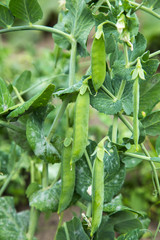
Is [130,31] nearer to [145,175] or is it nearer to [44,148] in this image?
[44,148]

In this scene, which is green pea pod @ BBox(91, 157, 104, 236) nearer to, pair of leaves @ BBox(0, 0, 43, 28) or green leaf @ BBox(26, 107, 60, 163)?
green leaf @ BBox(26, 107, 60, 163)

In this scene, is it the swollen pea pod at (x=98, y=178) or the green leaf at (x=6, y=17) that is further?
the green leaf at (x=6, y=17)

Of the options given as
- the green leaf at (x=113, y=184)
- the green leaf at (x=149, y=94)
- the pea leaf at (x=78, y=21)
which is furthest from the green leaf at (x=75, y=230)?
the pea leaf at (x=78, y=21)

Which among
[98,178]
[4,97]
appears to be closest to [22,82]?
[4,97]

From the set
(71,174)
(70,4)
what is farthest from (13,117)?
(70,4)

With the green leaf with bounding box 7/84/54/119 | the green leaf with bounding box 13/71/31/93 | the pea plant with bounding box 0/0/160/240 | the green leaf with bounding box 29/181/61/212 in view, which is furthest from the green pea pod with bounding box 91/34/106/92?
the green leaf with bounding box 13/71/31/93

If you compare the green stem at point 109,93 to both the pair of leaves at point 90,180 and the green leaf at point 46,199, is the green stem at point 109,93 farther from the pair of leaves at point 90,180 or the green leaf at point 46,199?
the green leaf at point 46,199

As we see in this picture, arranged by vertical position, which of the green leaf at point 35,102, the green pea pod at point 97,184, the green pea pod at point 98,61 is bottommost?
the green pea pod at point 97,184

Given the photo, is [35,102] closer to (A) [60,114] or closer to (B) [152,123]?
(A) [60,114]
